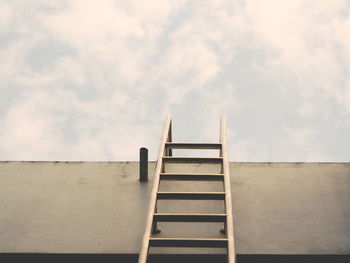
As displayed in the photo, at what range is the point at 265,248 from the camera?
19.1 feet

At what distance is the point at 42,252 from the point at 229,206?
2320mm

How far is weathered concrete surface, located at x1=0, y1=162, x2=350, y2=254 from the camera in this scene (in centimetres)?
596

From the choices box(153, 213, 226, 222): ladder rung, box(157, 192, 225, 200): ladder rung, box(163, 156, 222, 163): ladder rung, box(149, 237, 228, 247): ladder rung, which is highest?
box(163, 156, 222, 163): ladder rung

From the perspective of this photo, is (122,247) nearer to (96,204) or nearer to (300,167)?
(96,204)

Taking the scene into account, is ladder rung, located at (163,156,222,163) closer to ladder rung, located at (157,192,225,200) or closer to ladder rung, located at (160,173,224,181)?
ladder rung, located at (160,173,224,181)

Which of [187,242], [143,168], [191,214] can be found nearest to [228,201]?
[191,214]

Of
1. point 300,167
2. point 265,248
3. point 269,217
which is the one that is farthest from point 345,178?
point 265,248

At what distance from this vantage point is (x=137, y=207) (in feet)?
21.7

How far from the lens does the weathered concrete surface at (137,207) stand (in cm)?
596

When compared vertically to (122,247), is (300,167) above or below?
above
